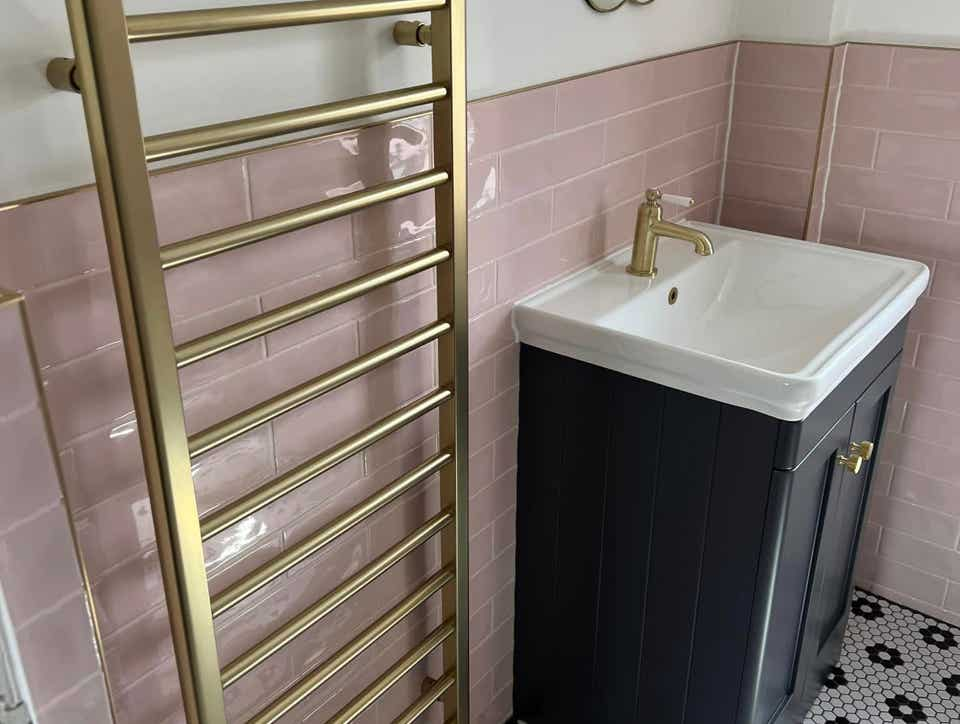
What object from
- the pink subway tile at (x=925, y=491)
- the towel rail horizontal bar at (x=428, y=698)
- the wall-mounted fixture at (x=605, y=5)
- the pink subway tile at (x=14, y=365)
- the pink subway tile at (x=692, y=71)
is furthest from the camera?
the pink subway tile at (x=925, y=491)

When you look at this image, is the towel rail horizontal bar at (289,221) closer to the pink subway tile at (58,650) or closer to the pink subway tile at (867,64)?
the pink subway tile at (58,650)

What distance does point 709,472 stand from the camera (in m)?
1.49

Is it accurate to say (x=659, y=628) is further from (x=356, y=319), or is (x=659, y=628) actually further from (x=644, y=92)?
(x=644, y=92)

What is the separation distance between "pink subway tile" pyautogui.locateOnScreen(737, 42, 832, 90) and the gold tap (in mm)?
554

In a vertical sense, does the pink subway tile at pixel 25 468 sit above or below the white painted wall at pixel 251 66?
below

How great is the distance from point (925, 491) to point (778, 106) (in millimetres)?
986

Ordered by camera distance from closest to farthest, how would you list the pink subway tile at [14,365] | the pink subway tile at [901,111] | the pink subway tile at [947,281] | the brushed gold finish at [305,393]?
the pink subway tile at [14,365] → the brushed gold finish at [305,393] → the pink subway tile at [901,111] → the pink subway tile at [947,281]

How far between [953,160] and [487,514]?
1.21 meters

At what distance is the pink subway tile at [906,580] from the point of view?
92.0 inches

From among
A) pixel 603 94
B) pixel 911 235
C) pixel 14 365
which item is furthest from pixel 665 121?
pixel 14 365

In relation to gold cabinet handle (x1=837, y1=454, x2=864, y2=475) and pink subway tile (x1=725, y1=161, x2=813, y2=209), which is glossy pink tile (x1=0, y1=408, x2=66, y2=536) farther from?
pink subway tile (x1=725, y1=161, x2=813, y2=209)

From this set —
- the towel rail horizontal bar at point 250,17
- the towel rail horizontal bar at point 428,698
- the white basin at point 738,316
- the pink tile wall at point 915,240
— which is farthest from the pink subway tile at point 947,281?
the towel rail horizontal bar at point 250,17

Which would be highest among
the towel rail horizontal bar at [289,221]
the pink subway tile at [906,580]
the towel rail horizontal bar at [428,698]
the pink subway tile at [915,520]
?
the towel rail horizontal bar at [289,221]

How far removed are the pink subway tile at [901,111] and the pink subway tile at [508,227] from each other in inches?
33.6
